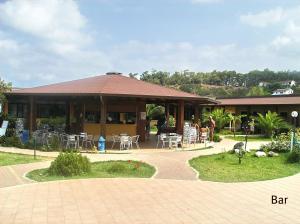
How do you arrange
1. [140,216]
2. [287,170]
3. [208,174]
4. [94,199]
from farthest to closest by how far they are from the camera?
[287,170]
[208,174]
[94,199]
[140,216]

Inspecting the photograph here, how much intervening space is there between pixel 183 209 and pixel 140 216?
1065 mm

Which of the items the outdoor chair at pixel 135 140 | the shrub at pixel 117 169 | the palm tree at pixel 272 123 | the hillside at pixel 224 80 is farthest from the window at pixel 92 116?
the hillside at pixel 224 80

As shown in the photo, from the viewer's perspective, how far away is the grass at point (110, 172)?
38.5ft

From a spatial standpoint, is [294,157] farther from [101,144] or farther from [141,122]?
[141,122]

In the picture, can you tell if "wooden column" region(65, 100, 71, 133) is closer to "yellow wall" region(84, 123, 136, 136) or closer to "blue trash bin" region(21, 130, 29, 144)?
"yellow wall" region(84, 123, 136, 136)

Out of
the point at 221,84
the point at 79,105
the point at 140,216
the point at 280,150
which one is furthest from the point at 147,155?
the point at 221,84

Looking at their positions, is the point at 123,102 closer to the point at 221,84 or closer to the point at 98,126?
the point at 98,126

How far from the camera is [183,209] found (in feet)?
27.4

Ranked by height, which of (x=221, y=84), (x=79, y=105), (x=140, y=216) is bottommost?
(x=140, y=216)

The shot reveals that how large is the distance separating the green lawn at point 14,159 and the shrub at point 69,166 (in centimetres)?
303

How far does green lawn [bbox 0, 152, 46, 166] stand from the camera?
1461 centimetres

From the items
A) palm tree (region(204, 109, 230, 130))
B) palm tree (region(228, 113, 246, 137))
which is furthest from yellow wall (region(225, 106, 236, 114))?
palm tree (region(204, 109, 230, 130))

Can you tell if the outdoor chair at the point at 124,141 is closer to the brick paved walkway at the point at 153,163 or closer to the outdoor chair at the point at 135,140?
the outdoor chair at the point at 135,140

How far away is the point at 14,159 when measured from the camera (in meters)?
15.3
